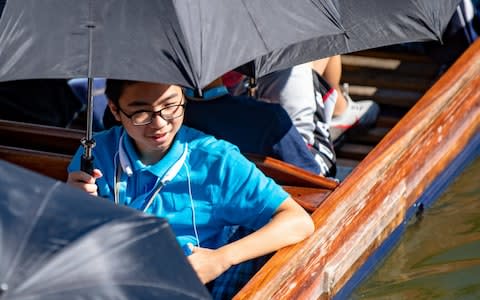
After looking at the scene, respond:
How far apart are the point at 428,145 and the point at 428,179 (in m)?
0.17

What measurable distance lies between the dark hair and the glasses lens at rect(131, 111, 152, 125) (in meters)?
0.09

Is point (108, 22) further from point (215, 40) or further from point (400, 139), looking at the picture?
point (400, 139)

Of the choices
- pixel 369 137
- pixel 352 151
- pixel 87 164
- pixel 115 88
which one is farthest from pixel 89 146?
pixel 369 137

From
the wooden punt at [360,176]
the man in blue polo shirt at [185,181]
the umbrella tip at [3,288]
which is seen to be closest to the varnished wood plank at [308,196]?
the wooden punt at [360,176]

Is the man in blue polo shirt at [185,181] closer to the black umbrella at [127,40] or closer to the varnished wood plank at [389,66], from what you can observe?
the black umbrella at [127,40]

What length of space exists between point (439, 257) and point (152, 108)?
180 centimetres

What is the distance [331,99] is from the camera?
5.08 metres

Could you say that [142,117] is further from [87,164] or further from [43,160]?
[43,160]

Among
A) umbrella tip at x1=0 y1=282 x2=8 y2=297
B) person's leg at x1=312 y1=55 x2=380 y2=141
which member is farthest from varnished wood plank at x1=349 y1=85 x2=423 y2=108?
umbrella tip at x1=0 y1=282 x2=8 y2=297

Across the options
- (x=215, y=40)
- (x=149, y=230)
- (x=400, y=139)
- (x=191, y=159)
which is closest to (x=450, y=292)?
(x=400, y=139)

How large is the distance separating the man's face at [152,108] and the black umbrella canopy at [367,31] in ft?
1.55

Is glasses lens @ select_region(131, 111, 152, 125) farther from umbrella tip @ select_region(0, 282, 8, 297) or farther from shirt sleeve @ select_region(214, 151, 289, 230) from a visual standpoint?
umbrella tip @ select_region(0, 282, 8, 297)

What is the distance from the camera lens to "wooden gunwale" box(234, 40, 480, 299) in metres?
3.80

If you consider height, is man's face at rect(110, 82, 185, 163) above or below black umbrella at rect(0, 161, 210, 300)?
below
